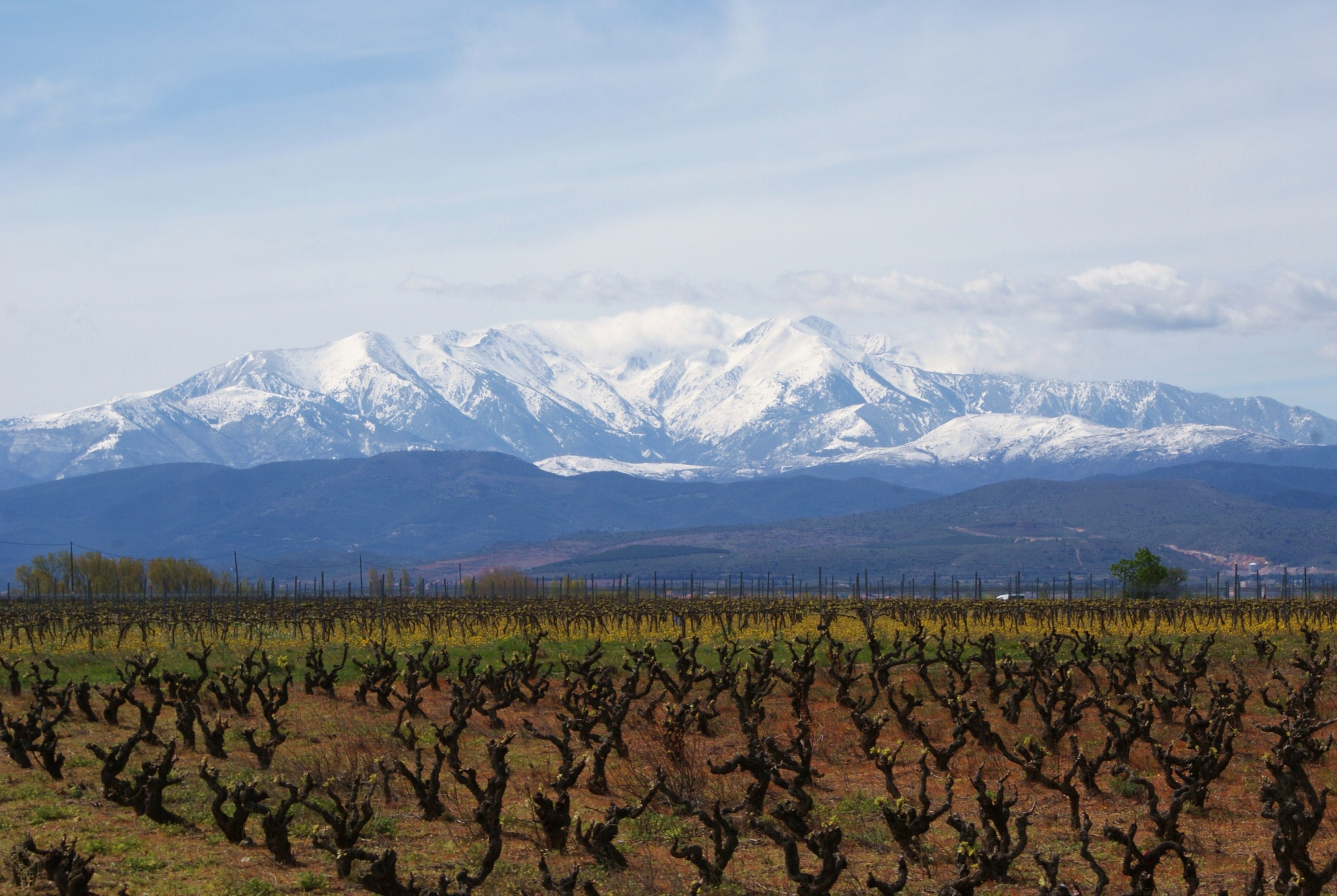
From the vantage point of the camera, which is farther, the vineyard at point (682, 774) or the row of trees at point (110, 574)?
the row of trees at point (110, 574)

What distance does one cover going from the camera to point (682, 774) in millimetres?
22031

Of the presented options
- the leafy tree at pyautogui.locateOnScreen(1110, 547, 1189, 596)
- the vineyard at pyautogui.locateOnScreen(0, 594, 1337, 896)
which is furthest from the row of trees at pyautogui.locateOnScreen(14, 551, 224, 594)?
the vineyard at pyautogui.locateOnScreen(0, 594, 1337, 896)

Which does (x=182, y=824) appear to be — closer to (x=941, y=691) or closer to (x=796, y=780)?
(x=796, y=780)

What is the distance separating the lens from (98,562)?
155m

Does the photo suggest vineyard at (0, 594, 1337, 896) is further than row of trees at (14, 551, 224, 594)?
No

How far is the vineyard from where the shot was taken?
1606cm

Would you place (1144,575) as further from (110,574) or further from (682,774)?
(110,574)

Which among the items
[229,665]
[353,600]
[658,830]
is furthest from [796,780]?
[353,600]

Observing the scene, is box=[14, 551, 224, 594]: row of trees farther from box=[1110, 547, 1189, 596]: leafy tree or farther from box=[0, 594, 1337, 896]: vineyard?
box=[0, 594, 1337, 896]: vineyard

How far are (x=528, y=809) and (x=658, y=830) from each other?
2.55m

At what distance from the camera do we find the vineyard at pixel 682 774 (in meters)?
16.1

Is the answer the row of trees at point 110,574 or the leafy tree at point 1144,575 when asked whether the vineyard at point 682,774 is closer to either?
the leafy tree at point 1144,575

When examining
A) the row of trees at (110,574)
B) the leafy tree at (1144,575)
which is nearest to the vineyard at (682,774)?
the leafy tree at (1144,575)

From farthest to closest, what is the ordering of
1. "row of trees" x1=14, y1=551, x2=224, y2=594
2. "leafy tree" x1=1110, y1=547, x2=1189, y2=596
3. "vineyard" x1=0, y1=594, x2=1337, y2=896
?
"row of trees" x1=14, y1=551, x2=224, y2=594, "leafy tree" x1=1110, y1=547, x2=1189, y2=596, "vineyard" x1=0, y1=594, x2=1337, y2=896
